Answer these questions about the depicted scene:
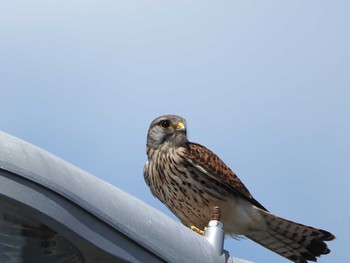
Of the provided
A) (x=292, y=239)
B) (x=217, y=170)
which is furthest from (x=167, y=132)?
(x=292, y=239)

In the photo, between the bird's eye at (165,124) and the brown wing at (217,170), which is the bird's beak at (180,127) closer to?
the bird's eye at (165,124)

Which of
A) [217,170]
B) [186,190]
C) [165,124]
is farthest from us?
[165,124]

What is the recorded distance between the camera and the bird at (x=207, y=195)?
716 centimetres

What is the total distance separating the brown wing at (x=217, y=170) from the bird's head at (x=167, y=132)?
0.26m

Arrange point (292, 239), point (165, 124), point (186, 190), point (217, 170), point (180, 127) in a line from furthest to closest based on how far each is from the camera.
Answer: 1. point (165, 124)
2. point (180, 127)
3. point (217, 170)
4. point (186, 190)
5. point (292, 239)

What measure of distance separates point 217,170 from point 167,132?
82 cm

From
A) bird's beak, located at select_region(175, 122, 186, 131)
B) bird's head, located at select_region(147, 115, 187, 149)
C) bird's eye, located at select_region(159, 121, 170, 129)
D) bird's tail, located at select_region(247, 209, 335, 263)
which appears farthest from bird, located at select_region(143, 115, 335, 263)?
bird's eye, located at select_region(159, 121, 170, 129)

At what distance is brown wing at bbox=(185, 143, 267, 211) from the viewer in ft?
24.2

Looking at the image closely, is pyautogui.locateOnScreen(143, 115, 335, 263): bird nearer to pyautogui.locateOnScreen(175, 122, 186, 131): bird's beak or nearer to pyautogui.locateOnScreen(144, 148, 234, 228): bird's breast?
pyautogui.locateOnScreen(144, 148, 234, 228): bird's breast

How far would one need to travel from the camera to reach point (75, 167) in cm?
240

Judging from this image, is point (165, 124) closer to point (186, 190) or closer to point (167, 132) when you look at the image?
point (167, 132)

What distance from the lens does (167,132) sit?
26.4 ft

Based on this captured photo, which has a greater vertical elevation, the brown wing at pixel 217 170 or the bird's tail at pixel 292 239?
the brown wing at pixel 217 170

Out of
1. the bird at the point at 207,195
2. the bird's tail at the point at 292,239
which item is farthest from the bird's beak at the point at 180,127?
the bird's tail at the point at 292,239
